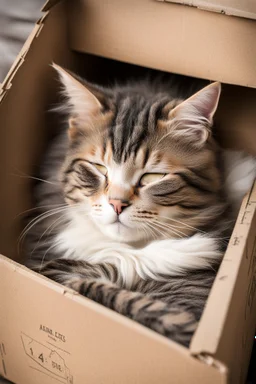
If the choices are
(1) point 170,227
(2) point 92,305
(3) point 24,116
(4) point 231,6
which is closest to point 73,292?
(2) point 92,305

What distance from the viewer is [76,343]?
85cm

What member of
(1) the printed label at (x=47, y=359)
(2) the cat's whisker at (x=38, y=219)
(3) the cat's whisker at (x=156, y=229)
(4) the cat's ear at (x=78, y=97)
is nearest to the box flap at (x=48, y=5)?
(4) the cat's ear at (x=78, y=97)

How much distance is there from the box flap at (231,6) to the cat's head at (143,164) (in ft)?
0.67

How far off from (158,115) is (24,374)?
2.25ft

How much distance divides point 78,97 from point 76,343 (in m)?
0.58

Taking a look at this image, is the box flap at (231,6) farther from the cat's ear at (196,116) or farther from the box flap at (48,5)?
the box flap at (48,5)

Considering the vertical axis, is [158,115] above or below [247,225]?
above

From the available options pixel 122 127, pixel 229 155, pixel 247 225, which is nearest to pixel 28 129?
pixel 122 127

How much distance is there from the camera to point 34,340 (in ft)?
3.06

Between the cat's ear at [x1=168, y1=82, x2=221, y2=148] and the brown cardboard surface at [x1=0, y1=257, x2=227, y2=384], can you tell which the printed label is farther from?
the cat's ear at [x1=168, y1=82, x2=221, y2=148]

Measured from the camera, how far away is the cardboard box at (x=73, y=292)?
2.39 ft

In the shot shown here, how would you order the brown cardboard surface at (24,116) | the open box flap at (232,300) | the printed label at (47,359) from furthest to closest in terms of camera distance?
the brown cardboard surface at (24,116) → the printed label at (47,359) → the open box flap at (232,300)

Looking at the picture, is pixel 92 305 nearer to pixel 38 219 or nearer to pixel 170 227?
pixel 170 227

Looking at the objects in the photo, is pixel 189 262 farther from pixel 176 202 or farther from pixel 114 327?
pixel 114 327
